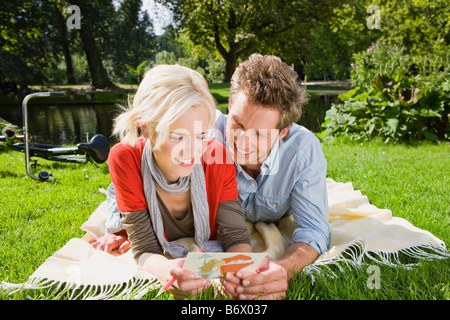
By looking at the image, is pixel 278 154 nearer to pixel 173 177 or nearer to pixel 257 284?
pixel 173 177

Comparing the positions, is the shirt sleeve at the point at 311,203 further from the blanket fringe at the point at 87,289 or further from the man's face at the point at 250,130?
the blanket fringe at the point at 87,289

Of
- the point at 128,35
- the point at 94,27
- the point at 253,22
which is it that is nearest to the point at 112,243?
the point at 253,22

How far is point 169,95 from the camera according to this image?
A: 5.40 ft

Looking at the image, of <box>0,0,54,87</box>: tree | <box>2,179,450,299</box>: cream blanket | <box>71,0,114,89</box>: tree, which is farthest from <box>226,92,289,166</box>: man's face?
<box>71,0,114,89</box>: tree

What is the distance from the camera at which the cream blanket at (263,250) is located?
5.74 ft

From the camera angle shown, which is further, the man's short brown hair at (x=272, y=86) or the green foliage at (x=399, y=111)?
the green foliage at (x=399, y=111)

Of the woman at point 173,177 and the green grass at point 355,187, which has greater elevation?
the woman at point 173,177

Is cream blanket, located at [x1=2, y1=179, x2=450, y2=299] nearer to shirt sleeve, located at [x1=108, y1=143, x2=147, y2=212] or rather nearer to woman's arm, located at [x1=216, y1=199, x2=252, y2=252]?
woman's arm, located at [x1=216, y1=199, x2=252, y2=252]

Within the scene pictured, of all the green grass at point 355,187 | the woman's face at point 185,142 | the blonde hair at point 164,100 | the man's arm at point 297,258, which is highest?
the blonde hair at point 164,100

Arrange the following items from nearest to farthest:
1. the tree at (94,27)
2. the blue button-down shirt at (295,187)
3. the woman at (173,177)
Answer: the woman at (173,177) → the blue button-down shirt at (295,187) → the tree at (94,27)

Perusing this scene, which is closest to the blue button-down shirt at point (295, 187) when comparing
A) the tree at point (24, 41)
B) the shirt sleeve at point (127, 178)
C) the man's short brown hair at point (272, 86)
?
the man's short brown hair at point (272, 86)

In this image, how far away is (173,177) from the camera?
1926 millimetres
